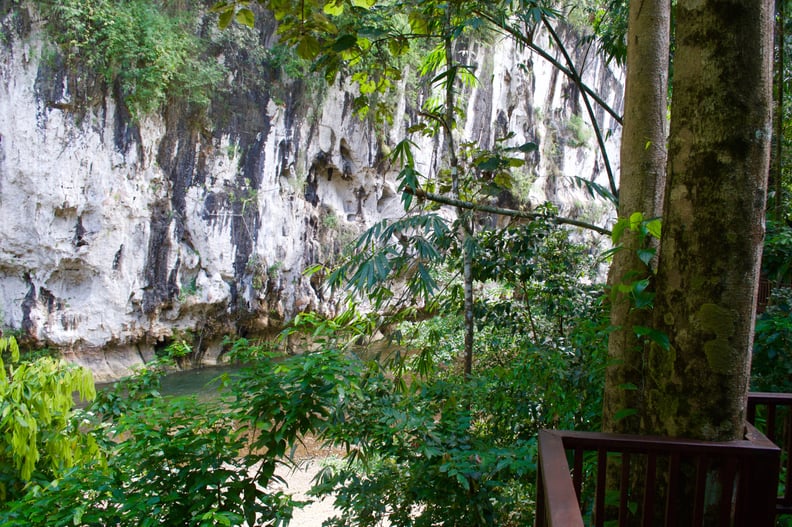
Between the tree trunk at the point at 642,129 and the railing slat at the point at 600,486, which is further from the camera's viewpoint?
the tree trunk at the point at 642,129

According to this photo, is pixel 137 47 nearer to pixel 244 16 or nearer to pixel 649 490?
pixel 244 16

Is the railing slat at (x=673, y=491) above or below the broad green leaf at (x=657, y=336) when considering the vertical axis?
below

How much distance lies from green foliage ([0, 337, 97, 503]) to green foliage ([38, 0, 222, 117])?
7.09m

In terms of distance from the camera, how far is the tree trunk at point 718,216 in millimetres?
895

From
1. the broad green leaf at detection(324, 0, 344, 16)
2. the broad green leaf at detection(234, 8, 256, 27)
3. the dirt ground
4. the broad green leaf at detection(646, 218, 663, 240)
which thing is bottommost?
the dirt ground

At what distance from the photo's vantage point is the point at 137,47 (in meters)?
7.72

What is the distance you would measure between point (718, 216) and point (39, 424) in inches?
92.1

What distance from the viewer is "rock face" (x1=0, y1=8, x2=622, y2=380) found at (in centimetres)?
732

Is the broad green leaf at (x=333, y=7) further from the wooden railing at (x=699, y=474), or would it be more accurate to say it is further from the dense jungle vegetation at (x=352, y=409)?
the wooden railing at (x=699, y=474)

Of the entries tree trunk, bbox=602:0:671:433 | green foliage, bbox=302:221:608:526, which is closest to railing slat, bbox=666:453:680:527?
tree trunk, bbox=602:0:671:433

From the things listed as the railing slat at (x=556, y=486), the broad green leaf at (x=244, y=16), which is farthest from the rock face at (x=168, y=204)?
the railing slat at (x=556, y=486)

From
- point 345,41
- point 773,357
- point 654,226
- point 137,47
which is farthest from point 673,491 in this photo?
point 137,47

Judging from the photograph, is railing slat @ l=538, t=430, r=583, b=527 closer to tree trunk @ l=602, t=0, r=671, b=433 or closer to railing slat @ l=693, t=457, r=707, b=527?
railing slat @ l=693, t=457, r=707, b=527

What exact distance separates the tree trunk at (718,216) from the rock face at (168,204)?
5492 millimetres
